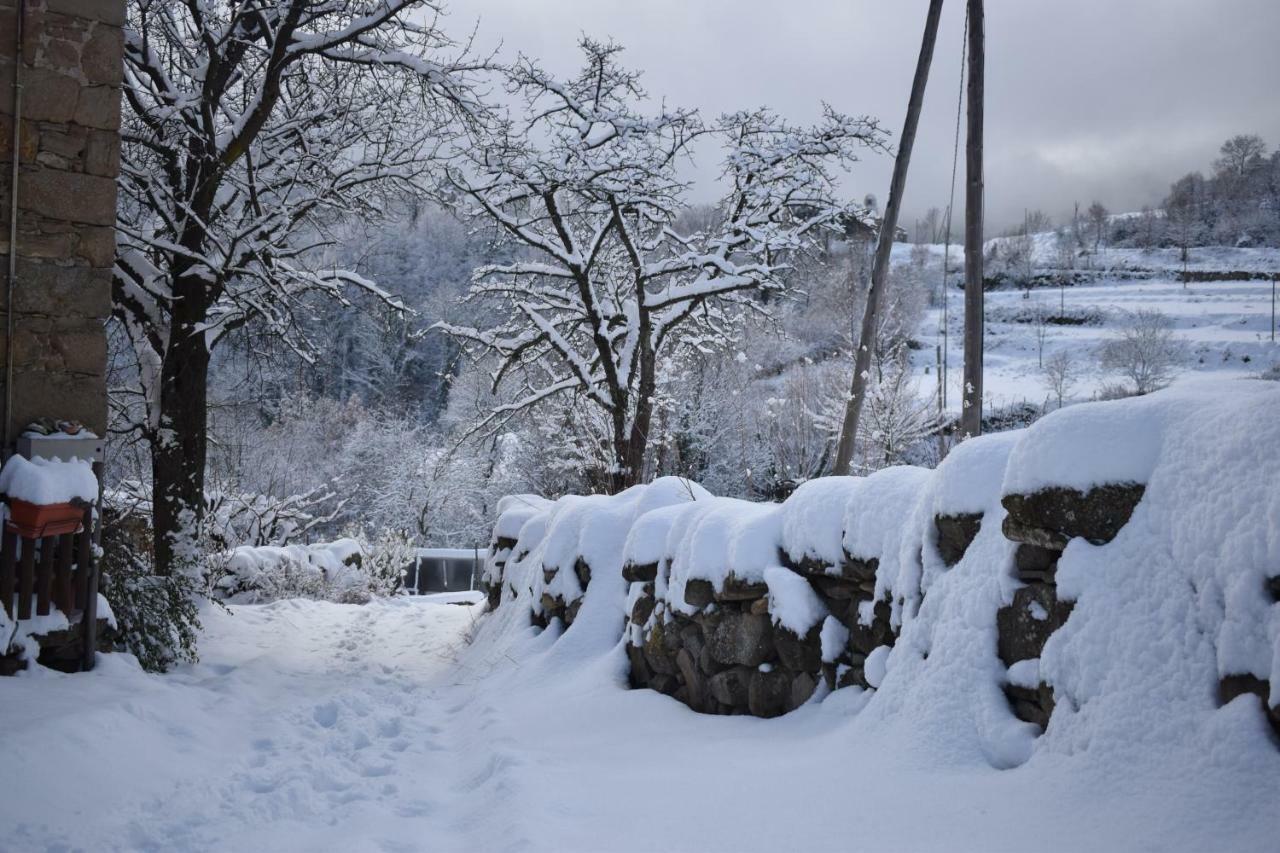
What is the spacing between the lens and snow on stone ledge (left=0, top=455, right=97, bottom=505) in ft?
12.8

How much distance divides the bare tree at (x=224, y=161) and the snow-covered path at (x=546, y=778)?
10.4 ft

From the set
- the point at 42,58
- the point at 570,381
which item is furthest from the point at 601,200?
the point at 42,58

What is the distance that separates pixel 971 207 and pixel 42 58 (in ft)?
21.2

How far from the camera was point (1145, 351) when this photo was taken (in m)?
26.4

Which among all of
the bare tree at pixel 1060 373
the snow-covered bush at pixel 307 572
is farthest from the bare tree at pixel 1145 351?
the snow-covered bush at pixel 307 572

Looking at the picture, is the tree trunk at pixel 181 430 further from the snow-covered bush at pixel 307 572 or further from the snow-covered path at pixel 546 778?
the snow-covered path at pixel 546 778

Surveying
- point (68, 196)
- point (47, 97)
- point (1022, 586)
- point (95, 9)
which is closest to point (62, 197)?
point (68, 196)

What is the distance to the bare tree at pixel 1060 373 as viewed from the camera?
1097 inches

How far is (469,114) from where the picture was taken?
24.2 ft

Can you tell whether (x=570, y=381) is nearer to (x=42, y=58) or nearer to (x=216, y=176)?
(x=216, y=176)

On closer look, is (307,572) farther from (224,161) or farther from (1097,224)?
(1097,224)

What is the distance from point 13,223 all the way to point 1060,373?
29765 mm

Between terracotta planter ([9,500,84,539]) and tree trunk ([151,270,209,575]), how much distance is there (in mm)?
3464

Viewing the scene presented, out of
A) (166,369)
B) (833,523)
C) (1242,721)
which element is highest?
(166,369)
